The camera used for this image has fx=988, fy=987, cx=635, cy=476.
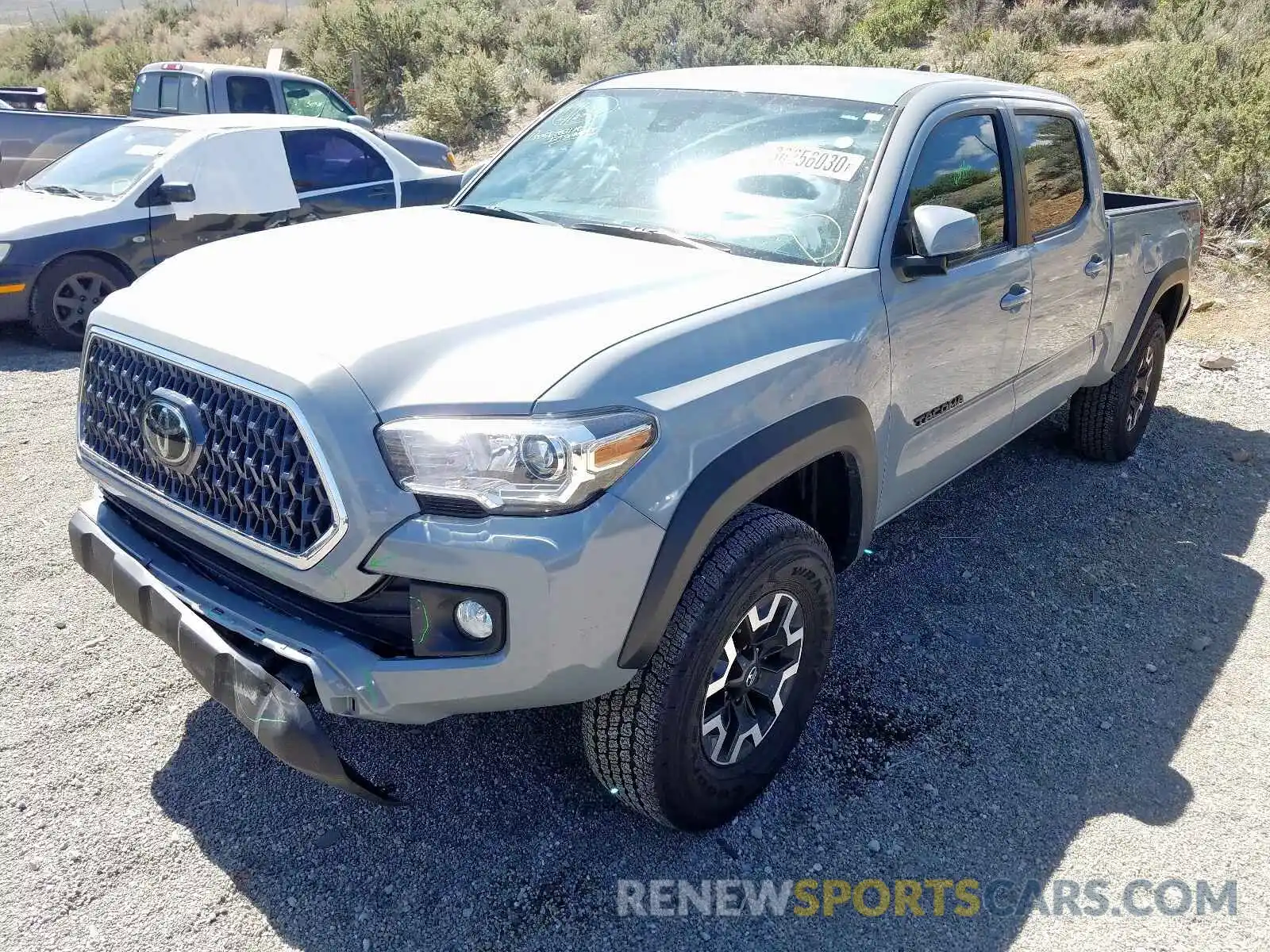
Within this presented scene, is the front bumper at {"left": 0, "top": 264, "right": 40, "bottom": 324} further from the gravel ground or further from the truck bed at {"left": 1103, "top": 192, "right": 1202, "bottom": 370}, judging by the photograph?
the truck bed at {"left": 1103, "top": 192, "right": 1202, "bottom": 370}

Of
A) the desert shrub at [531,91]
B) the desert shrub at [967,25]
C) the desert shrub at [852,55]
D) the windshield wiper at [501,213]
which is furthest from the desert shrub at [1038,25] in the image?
the windshield wiper at [501,213]

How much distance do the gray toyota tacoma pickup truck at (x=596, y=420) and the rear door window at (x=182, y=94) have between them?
8.36m

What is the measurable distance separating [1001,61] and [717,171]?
12.3m

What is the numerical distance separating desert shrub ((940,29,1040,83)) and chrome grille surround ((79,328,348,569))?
41.9 ft

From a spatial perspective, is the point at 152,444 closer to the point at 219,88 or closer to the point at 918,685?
the point at 918,685

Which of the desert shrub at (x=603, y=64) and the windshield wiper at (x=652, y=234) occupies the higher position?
the windshield wiper at (x=652, y=234)

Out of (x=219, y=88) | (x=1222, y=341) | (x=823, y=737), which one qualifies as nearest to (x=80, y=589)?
(x=823, y=737)

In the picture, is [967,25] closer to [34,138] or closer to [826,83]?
[34,138]

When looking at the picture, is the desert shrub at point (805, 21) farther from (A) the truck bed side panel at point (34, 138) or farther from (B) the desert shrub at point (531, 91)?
(A) the truck bed side panel at point (34, 138)

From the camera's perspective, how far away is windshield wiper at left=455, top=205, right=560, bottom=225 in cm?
341

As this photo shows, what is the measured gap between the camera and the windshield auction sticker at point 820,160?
3.12 meters

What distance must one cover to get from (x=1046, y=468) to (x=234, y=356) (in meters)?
4.40

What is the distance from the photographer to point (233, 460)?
224cm

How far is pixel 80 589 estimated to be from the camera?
3781 mm
